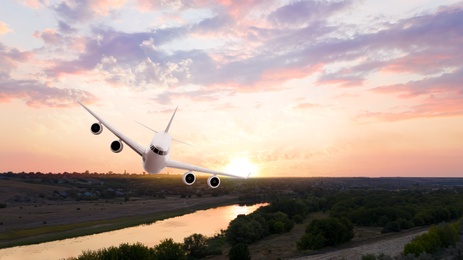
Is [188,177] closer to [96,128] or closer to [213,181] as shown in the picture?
[213,181]

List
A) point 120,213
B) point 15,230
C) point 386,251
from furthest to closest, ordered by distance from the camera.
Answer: point 120,213 → point 15,230 → point 386,251

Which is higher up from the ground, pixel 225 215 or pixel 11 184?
pixel 11 184

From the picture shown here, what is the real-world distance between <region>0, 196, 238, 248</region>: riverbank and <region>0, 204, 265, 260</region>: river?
3661 mm

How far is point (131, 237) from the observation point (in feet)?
274

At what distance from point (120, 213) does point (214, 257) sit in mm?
62764

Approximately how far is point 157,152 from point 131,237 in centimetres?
6889

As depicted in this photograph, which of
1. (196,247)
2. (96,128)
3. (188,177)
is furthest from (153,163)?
(196,247)

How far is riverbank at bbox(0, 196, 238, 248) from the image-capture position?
81.8 metres

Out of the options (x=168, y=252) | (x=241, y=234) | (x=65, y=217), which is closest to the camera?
(x=168, y=252)

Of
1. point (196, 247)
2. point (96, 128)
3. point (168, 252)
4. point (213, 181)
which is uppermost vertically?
point (96, 128)

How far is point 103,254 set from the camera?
46875mm

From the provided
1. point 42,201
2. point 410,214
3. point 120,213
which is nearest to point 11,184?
point 42,201

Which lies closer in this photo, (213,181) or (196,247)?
(213,181)

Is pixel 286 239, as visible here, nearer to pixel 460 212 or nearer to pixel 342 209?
pixel 342 209
